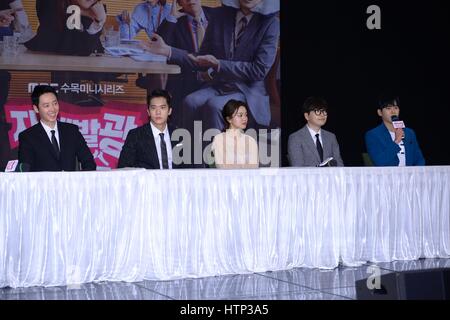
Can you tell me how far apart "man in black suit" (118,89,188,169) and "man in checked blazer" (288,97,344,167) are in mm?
849

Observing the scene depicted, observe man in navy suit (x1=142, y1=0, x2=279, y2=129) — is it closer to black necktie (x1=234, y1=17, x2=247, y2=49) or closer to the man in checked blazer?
black necktie (x1=234, y1=17, x2=247, y2=49)

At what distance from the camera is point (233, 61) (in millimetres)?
6188

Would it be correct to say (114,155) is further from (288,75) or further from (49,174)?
(49,174)

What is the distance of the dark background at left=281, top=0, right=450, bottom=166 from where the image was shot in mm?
6336

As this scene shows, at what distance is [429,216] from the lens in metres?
4.32

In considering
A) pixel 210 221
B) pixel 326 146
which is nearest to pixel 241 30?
pixel 326 146

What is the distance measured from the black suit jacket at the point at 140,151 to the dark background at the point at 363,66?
7.31 feet

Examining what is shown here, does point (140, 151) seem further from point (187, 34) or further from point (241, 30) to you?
point (241, 30)

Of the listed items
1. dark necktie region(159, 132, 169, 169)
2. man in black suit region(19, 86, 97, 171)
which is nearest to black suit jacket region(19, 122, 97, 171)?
man in black suit region(19, 86, 97, 171)

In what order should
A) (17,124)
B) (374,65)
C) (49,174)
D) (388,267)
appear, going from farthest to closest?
(374,65)
(17,124)
(388,267)
(49,174)

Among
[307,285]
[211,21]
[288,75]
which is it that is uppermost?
[211,21]

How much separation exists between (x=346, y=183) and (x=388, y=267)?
52 centimetres

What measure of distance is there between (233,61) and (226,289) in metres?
3.08

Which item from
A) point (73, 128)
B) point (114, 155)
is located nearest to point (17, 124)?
point (114, 155)
